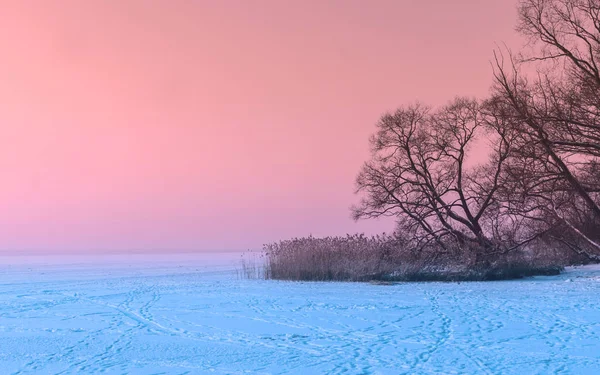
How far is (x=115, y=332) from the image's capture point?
991 centimetres

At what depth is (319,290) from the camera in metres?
17.5

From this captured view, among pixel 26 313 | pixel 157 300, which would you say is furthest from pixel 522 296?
pixel 26 313

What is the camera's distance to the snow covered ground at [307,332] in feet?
23.3

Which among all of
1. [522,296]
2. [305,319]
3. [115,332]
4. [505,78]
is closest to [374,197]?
[505,78]

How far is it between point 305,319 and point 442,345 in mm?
3574

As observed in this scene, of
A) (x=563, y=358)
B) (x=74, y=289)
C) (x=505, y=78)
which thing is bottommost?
(x=563, y=358)

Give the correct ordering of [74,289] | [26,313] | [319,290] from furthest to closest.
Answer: [74,289]
[319,290]
[26,313]

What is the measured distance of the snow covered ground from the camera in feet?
23.3

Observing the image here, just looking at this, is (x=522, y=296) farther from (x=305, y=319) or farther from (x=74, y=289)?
(x=74, y=289)

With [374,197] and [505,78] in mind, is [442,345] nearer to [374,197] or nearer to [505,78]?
[505,78]

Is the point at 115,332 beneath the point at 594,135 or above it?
beneath

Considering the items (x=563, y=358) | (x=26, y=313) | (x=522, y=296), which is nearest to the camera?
(x=563, y=358)

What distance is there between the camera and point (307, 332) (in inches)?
376

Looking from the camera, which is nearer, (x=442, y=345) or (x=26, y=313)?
(x=442, y=345)
